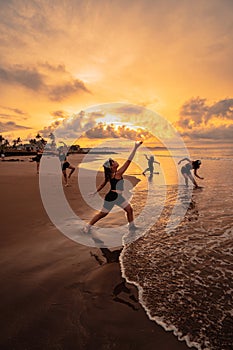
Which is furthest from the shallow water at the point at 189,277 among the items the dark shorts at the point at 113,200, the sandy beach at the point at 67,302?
the dark shorts at the point at 113,200

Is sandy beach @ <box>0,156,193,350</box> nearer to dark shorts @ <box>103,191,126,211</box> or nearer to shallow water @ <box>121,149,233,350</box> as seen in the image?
shallow water @ <box>121,149,233,350</box>

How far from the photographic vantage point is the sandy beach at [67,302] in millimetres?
2836

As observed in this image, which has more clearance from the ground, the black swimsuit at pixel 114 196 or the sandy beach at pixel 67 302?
the black swimsuit at pixel 114 196

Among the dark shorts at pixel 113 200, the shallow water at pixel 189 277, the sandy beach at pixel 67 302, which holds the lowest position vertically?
the shallow water at pixel 189 277

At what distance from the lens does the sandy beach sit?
9.30 feet

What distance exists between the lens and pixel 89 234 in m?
6.64

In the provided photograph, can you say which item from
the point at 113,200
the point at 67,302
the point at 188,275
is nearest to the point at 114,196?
the point at 113,200

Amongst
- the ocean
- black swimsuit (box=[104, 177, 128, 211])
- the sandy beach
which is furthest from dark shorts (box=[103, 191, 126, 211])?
the sandy beach

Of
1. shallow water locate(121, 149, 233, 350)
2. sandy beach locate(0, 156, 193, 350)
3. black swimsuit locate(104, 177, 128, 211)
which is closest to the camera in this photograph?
sandy beach locate(0, 156, 193, 350)

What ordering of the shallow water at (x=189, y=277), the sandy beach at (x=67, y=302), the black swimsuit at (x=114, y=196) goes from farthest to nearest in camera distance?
1. the black swimsuit at (x=114, y=196)
2. the shallow water at (x=189, y=277)
3. the sandy beach at (x=67, y=302)

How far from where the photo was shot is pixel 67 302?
3.53m

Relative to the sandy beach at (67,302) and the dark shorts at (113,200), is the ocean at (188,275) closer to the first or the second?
the sandy beach at (67,302)

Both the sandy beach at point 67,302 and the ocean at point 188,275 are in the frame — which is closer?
the sandy beach at point 67,302

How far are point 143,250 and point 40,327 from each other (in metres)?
3.23
